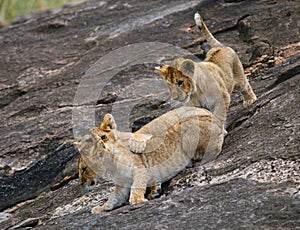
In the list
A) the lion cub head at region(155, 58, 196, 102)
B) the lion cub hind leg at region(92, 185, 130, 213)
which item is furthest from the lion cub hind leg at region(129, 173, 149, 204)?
the lion cub head at region(155, 58, 196, 102)

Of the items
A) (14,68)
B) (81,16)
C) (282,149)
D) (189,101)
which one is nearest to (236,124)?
(189,101)

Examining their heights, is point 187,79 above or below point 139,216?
above

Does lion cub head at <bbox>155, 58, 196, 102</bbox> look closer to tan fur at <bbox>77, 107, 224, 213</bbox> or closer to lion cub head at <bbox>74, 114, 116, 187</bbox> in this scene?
tan fur at <bbox>77, 107, 224, 213</bbox>

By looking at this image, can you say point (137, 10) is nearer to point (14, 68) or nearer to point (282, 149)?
point (14, 68)

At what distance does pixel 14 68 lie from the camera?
15836 millimetres

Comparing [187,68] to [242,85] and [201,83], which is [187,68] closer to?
[201,83]

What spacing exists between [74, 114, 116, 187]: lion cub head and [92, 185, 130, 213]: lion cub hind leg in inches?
10.2

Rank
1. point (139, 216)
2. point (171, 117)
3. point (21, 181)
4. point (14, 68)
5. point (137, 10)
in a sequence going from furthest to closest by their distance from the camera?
point (137, 10)
point (14, 68)
point (21, 181)
point (171, 117)
point (139, 216)

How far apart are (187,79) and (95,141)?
173 cm

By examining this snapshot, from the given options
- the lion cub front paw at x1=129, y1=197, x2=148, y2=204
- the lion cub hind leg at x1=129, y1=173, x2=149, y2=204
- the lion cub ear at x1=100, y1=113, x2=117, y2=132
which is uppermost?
the lion cub ear at x1=100, y1=113, x2=117, y2=132

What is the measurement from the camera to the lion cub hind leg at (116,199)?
29.4ft

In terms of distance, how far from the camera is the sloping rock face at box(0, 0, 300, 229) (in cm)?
803

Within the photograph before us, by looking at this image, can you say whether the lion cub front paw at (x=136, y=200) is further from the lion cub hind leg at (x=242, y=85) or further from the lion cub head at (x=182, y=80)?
the lion cub hind leg at (x=242, y=85)

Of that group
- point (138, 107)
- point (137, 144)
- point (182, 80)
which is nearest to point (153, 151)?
point (137, 144)
